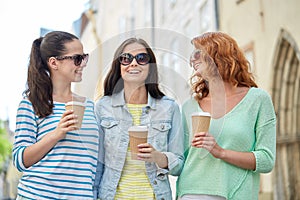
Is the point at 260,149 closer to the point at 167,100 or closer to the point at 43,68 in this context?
the point at 167,100

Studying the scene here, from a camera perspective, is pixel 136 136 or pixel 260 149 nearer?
pixel 136 136

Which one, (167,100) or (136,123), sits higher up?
(167,100)

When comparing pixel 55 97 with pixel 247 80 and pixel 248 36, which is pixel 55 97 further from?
pixel 248 36

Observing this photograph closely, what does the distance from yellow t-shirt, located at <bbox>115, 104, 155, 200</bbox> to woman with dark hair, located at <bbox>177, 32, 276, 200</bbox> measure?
8.1 inches

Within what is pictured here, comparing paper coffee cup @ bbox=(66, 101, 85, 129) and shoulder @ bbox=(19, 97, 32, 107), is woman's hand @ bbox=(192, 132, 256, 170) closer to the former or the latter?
paper coffee cup @ bbox=(66, 101, 85, 129)

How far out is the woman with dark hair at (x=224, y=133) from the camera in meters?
2.69

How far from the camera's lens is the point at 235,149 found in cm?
272

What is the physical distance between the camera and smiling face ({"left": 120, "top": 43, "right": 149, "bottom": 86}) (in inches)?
105

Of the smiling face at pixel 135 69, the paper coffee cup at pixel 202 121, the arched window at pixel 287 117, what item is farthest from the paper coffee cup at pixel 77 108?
the arched window at pixel 287 117

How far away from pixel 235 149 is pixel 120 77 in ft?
2.05

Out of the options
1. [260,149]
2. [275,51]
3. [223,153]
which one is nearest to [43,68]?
[223,153]

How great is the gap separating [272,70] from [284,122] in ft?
3.13

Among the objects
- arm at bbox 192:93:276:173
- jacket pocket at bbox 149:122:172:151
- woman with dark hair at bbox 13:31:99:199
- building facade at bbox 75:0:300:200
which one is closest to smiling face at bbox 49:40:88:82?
woman with dark hair at bbox 13:31:99:199

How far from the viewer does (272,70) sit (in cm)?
1061
